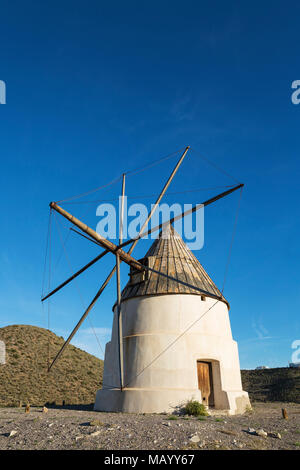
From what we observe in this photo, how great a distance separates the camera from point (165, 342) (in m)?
15.0

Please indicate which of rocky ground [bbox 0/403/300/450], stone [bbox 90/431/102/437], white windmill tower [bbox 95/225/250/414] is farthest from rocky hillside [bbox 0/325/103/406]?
stone [bbox 90/431/102/437]

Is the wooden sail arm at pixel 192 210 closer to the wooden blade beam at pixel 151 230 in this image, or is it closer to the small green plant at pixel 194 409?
the wooden blade beam at pixel 151 230

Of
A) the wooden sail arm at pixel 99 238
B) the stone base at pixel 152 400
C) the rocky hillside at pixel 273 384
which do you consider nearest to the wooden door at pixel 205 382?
the stone base at pixel 152 400

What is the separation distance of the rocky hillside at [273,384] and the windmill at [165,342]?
57.0 ft

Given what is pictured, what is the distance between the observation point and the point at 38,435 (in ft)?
25.6

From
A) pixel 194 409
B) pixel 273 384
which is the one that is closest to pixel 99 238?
pixel 194 409

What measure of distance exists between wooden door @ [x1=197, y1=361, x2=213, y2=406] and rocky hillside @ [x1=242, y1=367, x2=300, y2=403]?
18.0 meters

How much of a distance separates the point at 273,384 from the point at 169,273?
81.2 feet

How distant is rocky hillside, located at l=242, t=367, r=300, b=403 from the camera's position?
1189 inches

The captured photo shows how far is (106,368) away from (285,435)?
1144 cm

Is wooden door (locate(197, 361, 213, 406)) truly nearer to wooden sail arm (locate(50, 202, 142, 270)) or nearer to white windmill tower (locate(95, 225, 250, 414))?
white windmill tower (locate(95, 225, 250, 414))
